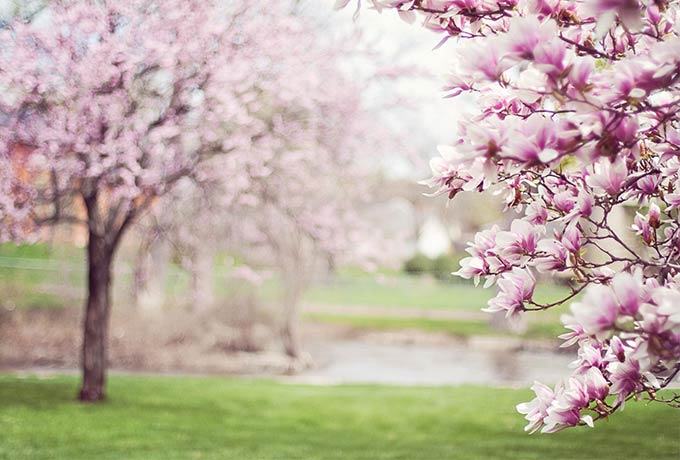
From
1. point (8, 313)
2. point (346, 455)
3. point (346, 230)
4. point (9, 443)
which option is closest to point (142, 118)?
point (9, 443)

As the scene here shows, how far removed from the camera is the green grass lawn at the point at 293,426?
6223 mm

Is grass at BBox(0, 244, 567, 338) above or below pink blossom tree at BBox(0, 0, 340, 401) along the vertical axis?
below

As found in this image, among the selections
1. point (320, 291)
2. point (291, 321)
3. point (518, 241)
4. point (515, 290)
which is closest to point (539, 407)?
point (515, 290)

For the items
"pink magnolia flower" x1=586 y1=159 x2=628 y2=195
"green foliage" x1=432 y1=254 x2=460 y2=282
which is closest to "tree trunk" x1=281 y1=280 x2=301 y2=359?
"pink magnolia flower" x1=586 y1=159 x2=628 y2=195

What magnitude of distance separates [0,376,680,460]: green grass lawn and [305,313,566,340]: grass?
11180 millimetres

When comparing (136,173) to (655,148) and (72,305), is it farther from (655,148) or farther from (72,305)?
(72,305)

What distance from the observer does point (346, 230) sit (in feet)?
38.1

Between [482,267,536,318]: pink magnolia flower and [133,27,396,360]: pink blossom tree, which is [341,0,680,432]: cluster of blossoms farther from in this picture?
[133,27,396,360]: pink blossom tree

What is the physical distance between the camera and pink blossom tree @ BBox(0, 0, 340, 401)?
6.93 metres

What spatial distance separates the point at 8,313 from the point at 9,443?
1001 cm

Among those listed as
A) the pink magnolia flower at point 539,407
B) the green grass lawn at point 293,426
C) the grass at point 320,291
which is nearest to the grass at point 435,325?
the grass at point 320,291

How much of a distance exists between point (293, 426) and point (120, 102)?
348cm

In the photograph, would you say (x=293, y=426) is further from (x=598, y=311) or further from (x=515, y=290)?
(x=598, y=311)

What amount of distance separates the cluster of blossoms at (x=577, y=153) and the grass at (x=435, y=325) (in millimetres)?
18667
